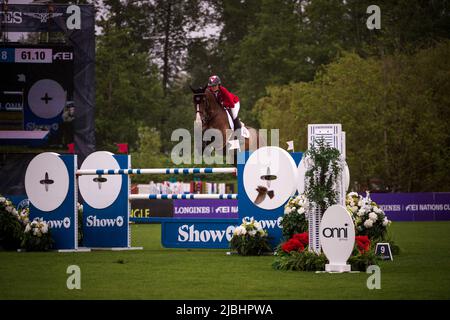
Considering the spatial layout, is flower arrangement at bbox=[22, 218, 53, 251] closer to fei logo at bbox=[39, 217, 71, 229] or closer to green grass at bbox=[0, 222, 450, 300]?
fei logo at bbox=[39, 217, 71, 229]

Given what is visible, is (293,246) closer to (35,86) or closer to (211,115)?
(211,115)

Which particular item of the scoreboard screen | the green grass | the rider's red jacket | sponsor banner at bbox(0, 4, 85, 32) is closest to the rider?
the rider's red jacket

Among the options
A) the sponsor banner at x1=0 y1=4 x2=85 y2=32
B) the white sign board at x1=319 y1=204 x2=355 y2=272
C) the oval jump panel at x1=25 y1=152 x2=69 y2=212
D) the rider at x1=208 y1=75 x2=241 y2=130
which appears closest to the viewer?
the white sign board at x1=319 y1=204 x2=355 y2=272

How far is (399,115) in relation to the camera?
37.7m

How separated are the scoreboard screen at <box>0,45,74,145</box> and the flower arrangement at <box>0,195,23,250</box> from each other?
6.95m

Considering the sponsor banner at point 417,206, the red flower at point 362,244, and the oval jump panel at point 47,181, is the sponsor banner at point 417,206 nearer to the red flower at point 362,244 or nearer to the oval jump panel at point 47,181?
the oval jump panel at point 47,181

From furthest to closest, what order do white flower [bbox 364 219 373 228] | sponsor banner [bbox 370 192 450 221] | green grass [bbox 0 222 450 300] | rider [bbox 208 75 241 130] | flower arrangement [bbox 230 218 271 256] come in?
1. sponsor banner [bbox 370 192 450 221]
2. rider [bbox 208 75 241 130]
3. flower arrangement [bbox 230 218 271 256]
4. white flower [bbox 364 219 373 228]
5. green grass [bbox 0 222 450 300]

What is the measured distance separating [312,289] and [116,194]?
7.21 meters

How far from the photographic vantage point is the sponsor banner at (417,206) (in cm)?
2906

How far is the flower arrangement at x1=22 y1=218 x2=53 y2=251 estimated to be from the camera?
14.9m

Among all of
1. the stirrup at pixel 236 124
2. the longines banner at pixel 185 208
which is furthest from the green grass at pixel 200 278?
the longines banner at pixel 185 208

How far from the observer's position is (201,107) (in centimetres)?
1476

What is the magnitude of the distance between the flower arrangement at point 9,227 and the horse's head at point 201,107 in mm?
3826
